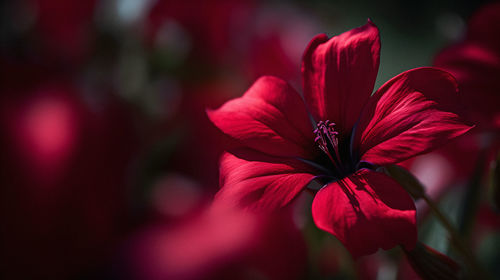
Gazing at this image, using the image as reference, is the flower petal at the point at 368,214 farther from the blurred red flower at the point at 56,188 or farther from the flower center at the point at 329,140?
the blurred red flower at the point at 56,188

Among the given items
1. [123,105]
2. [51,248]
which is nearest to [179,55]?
[123,105]

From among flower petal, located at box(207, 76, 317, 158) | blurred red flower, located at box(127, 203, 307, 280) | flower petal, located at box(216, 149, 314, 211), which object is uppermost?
flower petal, located at box(207, 76, 317, 158)

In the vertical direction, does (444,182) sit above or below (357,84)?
below

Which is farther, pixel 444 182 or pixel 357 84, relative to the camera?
pixel 444 182

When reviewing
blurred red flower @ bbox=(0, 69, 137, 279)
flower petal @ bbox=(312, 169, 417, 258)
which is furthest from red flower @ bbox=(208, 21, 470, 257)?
blurred red flower @ bbox=(0, 69, 137, 279)

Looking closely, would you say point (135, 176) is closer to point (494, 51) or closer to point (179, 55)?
point (179, 55)

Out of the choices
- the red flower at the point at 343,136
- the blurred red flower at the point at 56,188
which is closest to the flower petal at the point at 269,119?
the red flower at the point at 343,136

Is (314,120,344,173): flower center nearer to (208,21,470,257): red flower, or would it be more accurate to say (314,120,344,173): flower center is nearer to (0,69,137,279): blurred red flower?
(208,21,470,257): red flower
